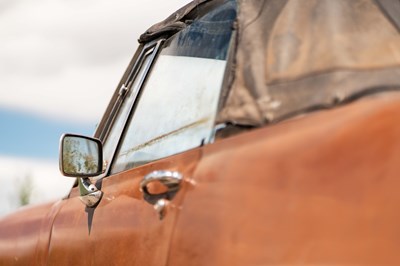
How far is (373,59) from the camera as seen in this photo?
234 centimetres

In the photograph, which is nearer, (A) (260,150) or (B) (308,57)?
(A) (260,150)

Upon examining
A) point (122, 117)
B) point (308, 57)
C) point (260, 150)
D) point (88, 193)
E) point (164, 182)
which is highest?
point (308, 57)

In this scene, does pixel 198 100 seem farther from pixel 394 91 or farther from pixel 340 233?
pixel 340 233

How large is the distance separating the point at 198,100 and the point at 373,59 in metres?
0.78

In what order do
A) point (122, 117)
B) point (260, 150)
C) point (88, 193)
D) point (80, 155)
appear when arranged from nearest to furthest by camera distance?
point (260, 150) → point (88, 193) → point (80, 155) → point (122, 117)

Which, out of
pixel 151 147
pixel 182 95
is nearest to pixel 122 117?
pixel 151 147

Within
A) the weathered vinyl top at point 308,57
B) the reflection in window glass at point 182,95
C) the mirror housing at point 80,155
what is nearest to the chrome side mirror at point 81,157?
the mirror housing at point 80,155

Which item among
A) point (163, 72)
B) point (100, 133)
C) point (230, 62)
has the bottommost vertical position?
point (100, 133)

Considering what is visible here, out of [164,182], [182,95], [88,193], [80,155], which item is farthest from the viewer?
[80,155]

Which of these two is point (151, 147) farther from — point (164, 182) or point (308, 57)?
point (308, 57)

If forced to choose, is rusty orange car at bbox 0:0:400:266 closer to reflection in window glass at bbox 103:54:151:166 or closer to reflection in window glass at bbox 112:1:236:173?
reflection in window glass at bbox 112:1:236:173

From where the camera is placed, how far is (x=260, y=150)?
2.26 meters

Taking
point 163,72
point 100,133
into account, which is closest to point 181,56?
point 163,72

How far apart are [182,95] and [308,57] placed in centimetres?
82
